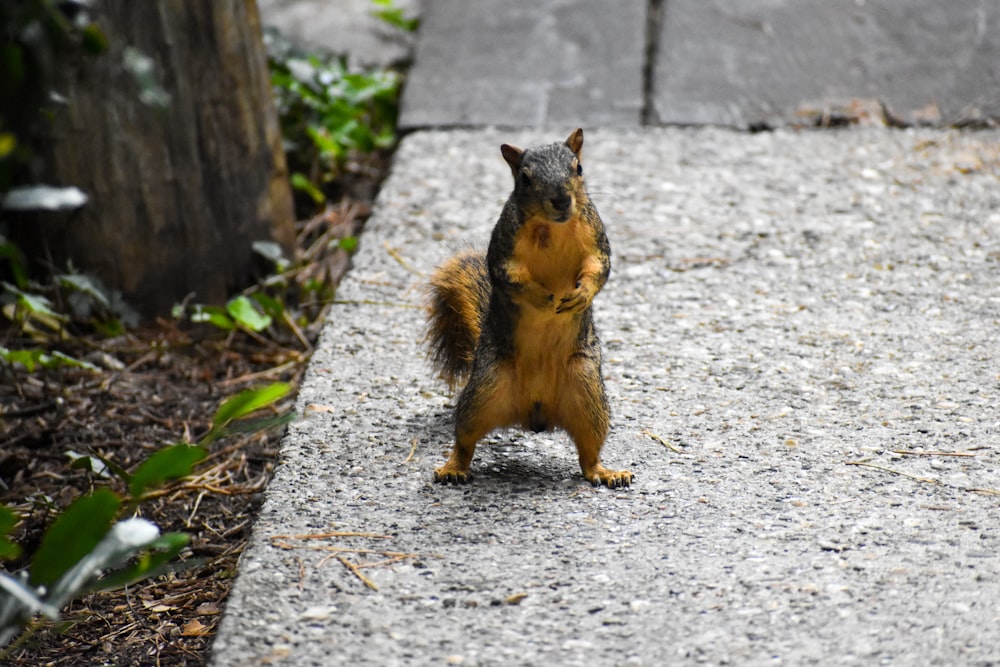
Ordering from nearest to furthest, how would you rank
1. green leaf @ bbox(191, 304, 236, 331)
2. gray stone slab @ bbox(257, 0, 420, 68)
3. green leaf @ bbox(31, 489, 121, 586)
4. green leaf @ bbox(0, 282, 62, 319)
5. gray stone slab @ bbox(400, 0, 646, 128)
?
green leaf @ bbox(31, 489, 121, 586) < green leaf @ bbox(0, 282, 62, 319) < green leaf @ bbox(191, 304, 236, 331) < gray stone slab @ bbox(400, 0, 646, 128) < gray stone slab @ bbox(257, 0, 420, 68)

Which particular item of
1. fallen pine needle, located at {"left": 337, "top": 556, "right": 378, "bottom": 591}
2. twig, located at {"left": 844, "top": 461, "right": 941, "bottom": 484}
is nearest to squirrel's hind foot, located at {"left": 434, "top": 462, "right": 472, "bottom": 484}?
fallen pine needle, located at {"left": 337, "top": 556, "right": 378, "bottom": 591}

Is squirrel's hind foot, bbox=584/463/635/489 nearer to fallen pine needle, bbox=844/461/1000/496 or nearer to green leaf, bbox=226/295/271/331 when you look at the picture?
fallen pine needle, bbox=844/461/1000/496

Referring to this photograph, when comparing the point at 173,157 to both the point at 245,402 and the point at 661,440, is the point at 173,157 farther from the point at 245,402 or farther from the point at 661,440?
the point at 245,402

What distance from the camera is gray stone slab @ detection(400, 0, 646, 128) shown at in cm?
515

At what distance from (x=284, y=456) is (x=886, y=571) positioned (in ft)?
4.70

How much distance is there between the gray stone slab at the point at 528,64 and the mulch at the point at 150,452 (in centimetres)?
110

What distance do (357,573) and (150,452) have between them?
121 centimetres

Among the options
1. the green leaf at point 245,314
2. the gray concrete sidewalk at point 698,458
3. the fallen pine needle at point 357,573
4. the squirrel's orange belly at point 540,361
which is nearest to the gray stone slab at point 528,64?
the gray concrete sidewalk at point 698,458

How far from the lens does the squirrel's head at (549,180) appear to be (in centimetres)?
249

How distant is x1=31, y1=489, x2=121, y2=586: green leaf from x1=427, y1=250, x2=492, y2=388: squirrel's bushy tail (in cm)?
125

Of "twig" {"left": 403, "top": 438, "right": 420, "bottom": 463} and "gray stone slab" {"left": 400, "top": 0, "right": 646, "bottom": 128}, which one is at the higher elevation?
"gray stone slab" {"left": 400, "top": 0, "right": 646, "bottom": 128}

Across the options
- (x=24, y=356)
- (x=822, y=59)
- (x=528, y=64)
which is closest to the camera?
(x=24, y=356)

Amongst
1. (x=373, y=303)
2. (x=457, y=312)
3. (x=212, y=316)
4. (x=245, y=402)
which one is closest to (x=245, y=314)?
(x=212, y=316)

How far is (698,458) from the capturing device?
2.86m
